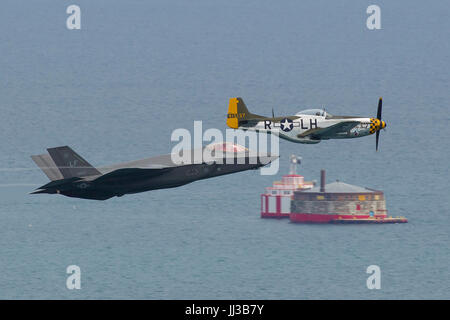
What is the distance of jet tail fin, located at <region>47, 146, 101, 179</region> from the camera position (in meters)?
71.1

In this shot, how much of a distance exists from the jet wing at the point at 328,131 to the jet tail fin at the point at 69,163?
928 inches

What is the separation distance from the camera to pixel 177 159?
7175 cm

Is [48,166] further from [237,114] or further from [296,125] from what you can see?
[296,125]

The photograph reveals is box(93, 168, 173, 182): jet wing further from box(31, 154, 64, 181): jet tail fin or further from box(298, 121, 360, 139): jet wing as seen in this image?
box(298, 121, 360, 139): jet wing

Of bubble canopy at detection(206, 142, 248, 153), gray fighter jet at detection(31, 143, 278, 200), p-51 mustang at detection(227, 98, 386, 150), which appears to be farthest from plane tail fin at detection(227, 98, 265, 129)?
gray fighter jet at detection(31, 143, 278, 200)

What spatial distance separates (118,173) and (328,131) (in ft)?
79.6
